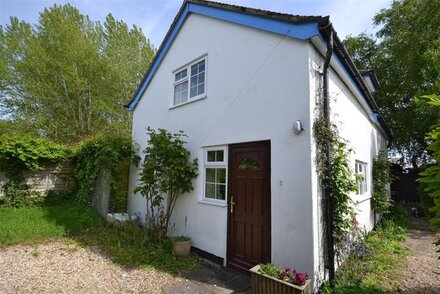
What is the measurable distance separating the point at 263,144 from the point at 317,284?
2811 millimetres

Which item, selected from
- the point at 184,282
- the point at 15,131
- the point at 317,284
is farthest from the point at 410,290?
the point at 15,131

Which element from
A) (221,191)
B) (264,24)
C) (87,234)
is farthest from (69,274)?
(264,24)

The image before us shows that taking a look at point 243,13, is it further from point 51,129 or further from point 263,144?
point 51,129

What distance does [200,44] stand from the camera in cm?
735

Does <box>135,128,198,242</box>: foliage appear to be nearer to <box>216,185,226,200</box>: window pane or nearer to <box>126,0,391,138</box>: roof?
<box>216,185,226,200</box>: window pane

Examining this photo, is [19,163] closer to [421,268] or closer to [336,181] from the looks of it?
[336,181]

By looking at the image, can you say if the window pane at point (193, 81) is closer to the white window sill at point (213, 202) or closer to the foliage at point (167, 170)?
the foliage at point (167, 170)

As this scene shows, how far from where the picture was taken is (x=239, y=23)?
19.6 feet

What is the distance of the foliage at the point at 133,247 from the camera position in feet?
18.9

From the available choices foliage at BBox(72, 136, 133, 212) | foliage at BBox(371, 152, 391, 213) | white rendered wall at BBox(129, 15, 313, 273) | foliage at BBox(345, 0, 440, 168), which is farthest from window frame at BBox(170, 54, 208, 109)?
foliage at BBox(345, 0, 440, 168)

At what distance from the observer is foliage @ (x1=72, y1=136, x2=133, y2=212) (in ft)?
30.7

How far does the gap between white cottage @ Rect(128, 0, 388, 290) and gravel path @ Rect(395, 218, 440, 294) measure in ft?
4.77

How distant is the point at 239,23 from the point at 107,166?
718cm

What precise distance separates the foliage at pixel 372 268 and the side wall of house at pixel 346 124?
0.51m
